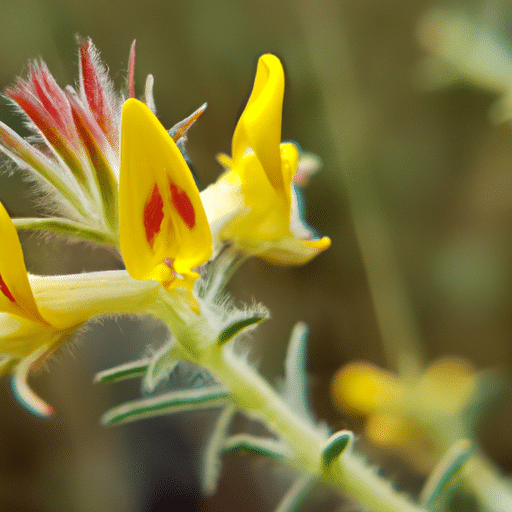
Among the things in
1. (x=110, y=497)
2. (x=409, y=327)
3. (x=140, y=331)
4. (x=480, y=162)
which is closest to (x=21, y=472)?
(x=110, y=497)

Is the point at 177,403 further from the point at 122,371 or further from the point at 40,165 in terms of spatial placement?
the point at 40,165

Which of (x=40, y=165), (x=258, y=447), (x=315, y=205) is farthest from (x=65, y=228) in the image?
(x=315, y=205)

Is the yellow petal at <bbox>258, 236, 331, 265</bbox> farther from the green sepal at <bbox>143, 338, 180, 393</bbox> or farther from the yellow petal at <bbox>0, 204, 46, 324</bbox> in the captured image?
the yellow petal at <bbox>0, 204, 46, 324</bbox>

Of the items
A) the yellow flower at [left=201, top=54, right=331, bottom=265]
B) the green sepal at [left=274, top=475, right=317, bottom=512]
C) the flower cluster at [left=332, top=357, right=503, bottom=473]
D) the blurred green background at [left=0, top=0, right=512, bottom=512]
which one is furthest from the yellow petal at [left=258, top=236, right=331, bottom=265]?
the blurred green background at [left=0, top=0, right=512, bottom=512]

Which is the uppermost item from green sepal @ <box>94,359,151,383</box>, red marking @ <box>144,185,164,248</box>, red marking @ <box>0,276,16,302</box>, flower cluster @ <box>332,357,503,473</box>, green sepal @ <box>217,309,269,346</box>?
red marking @ <box>144,185,164,248</box>

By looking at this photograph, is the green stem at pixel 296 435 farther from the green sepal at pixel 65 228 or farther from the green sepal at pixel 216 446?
the green sepal at pixel 65 228
